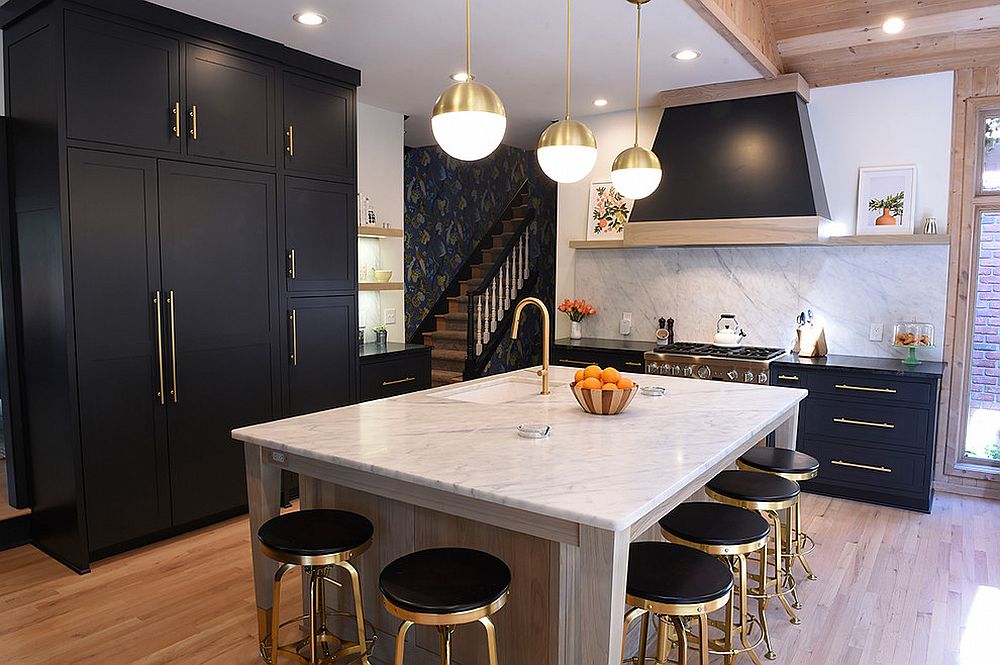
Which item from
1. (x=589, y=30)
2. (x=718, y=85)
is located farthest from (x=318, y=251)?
(x=718, y=85)

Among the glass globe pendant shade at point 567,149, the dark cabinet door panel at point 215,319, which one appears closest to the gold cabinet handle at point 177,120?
the dark cabinet door panel at point 215,319

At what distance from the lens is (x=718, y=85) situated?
4848 millimetres

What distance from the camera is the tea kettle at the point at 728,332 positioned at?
5.11 m

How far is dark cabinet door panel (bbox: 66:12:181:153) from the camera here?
10.3 feet

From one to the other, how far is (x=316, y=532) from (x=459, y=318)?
17.5ft

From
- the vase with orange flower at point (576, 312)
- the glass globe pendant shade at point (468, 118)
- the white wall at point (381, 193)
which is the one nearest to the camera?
the glass globe pendant shade at point (468, 118)

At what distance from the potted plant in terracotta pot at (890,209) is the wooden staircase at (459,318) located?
11.9 ft

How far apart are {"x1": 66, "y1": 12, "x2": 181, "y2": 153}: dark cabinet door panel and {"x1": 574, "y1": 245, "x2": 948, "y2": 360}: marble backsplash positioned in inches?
135

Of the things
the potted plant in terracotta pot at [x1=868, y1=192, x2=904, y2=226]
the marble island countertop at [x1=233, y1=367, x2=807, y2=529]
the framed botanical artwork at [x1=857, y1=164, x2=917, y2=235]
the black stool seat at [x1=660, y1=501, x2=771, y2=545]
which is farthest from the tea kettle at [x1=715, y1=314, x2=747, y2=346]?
the black stool seat at [x1=660, y1=501, x2=771, y2=545]

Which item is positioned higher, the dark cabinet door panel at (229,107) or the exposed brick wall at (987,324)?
the dark cabinet door panel at (229,107)

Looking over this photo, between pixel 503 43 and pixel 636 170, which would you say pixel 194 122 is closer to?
pixel 503 43

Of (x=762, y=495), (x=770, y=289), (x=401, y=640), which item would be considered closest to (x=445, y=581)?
(x=401, y=640)

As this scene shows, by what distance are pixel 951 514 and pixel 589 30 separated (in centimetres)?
356

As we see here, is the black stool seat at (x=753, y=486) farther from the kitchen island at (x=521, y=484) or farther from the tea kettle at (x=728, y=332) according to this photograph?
the tea kettle at (x=728, y=332)
